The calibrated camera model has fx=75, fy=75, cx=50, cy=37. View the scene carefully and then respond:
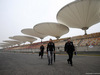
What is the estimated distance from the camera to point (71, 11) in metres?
22.1

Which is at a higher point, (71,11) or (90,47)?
(71,11)

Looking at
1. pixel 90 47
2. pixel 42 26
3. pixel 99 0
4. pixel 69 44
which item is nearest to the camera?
pixel 69 44

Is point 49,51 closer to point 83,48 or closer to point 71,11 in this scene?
point 83,48

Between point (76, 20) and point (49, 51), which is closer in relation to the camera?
point (49, 51)

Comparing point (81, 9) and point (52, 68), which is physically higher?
point (81, 9)

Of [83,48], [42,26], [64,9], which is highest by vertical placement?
[64,9]

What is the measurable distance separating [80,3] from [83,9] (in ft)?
9.00

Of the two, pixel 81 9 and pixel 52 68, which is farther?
pixel 81 9

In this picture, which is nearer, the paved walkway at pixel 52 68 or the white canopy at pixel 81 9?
the paved walkway at pixel 52 68

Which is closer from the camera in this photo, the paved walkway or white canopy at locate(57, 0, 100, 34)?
the paved walkway

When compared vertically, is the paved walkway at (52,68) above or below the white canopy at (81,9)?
below

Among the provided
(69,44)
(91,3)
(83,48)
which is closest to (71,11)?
(91,3)

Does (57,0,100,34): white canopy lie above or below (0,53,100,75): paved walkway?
above

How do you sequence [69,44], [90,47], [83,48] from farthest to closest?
[83,48] → [90,47] → [69,44]
